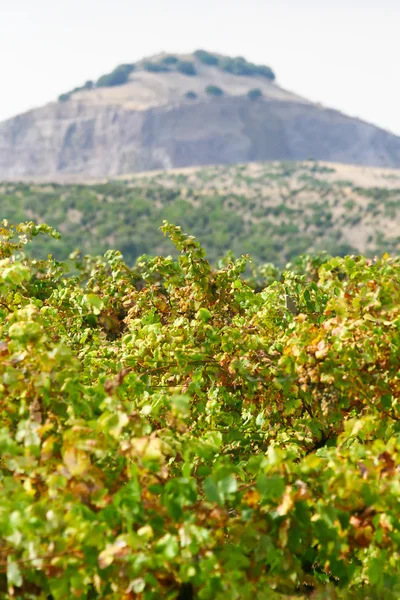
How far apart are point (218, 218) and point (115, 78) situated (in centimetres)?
11534

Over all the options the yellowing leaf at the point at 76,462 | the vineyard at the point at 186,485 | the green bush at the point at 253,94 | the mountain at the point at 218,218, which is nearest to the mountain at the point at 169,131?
the green bush at the point at 253,94

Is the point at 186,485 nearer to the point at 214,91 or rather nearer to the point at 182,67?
the point at 214,91

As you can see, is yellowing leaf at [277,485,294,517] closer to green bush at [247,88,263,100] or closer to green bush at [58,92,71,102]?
green bush at [247,88,263,100]

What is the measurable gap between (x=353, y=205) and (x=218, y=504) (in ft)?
204

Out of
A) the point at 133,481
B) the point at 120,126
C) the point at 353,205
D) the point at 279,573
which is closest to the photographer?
the point at 133,481

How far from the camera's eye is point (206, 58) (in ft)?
600

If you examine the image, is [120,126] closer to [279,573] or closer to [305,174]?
[305,174]

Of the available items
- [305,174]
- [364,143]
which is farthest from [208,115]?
[305,174]

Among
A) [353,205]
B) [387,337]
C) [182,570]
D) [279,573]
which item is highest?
[387,337]

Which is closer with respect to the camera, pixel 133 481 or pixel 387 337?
pixel 133 481

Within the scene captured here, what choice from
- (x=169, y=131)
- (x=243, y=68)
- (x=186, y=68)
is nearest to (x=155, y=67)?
(x=186, y=68)

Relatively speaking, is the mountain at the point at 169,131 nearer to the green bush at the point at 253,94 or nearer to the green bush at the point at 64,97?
the green bush at the point at 64,97

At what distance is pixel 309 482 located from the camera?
3.34 metres

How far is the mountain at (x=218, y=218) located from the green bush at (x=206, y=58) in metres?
121
